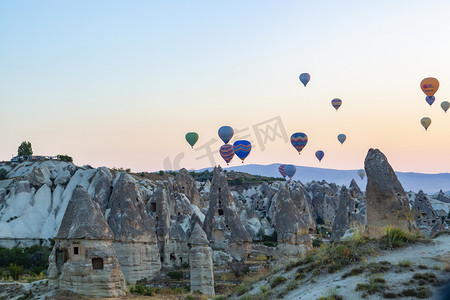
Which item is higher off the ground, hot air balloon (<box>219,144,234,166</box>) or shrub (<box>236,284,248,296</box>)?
hot air balloon (<box>219,144,234,166</box>)

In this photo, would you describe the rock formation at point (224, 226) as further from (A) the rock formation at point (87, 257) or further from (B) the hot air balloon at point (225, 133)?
(B) the hot air balloon at point (225, 133)

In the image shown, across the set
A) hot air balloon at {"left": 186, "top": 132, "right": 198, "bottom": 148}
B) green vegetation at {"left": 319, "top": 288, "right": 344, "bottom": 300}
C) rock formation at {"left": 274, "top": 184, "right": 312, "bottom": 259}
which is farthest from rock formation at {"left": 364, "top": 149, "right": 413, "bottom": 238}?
hot air balloon at {"left": 186, "top": 132, "right": 198, "bottom": 148}

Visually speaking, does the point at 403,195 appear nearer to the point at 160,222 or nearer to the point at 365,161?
the point at 365,161

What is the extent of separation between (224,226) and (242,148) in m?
22.2

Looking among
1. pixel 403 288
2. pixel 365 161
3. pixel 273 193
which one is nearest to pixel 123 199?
pixel 365 161

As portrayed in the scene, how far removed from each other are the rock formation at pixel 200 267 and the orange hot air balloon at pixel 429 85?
32.2 metres

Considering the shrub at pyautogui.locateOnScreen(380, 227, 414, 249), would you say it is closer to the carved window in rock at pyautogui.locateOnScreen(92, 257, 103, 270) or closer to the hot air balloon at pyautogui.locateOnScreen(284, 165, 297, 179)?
the carved window in rock at pyautogui.locateOnScreen(92, 257, 103, 270)

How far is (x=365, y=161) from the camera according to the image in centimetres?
1484

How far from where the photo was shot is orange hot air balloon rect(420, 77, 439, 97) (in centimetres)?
4601

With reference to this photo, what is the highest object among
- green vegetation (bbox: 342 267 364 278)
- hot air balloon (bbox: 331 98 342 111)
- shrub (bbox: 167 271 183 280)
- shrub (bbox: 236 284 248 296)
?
hot air balloon (bbox: 331 98 342 111)

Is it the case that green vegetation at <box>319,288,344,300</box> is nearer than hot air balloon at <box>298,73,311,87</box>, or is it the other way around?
green vegetation at <box>319,288,344,300</box>

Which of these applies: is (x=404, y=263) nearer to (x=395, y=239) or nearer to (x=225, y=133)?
(x=395, y=239)

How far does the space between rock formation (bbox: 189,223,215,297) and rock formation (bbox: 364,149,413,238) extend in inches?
340

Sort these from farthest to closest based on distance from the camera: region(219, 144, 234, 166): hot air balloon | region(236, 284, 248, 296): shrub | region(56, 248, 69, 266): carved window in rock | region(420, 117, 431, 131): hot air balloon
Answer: region(420, 117, 431, 131): hot air balloon
region(219, 144, 234, 166): hot air balloon
region(56, 248, 69, 266): carved window in rock
region(236, 284, 248, 296): shrub
